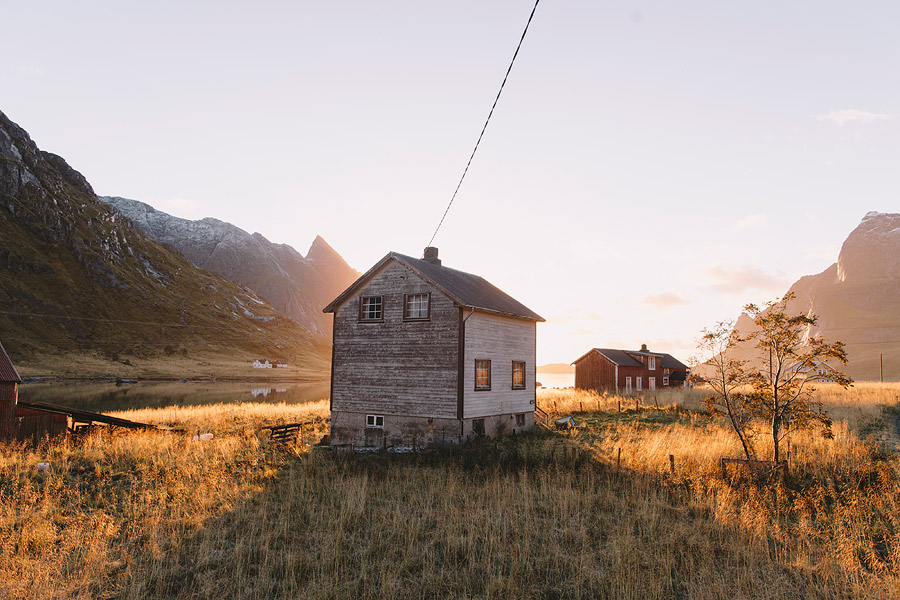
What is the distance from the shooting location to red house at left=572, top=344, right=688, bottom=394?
162 feet

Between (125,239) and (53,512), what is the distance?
15527cm

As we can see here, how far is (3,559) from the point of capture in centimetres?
832

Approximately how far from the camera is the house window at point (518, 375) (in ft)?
83.2

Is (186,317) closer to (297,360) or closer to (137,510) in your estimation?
(297,360)

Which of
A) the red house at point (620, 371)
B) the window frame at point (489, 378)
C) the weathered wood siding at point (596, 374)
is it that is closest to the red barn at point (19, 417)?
the window frame at point (489, 378)

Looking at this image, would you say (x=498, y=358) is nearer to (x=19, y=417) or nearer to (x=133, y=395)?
(x=19, y=417)

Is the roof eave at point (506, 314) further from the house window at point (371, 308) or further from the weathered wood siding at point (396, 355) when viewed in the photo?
the house window at point (371, 308)

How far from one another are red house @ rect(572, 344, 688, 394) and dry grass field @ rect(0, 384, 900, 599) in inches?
1243

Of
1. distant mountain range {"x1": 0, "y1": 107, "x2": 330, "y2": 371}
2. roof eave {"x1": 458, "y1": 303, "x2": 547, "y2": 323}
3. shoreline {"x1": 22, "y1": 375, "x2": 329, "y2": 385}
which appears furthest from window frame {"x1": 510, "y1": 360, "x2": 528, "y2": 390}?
distant mountain range {"x1": 0, "y1": 107, "x2": 330, "y2": 371}

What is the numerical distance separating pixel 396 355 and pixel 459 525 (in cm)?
1286

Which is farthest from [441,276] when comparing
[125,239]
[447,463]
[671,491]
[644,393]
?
[125,239]

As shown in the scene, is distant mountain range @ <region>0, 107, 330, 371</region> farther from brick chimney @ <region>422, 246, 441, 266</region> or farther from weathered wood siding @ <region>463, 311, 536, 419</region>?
weathered wood siding @ <region>463, 311, 536, 419</region>

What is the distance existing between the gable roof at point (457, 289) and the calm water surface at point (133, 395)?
31.9 meters

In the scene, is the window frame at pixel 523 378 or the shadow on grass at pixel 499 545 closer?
the shadow on grass at pixel 499 545
